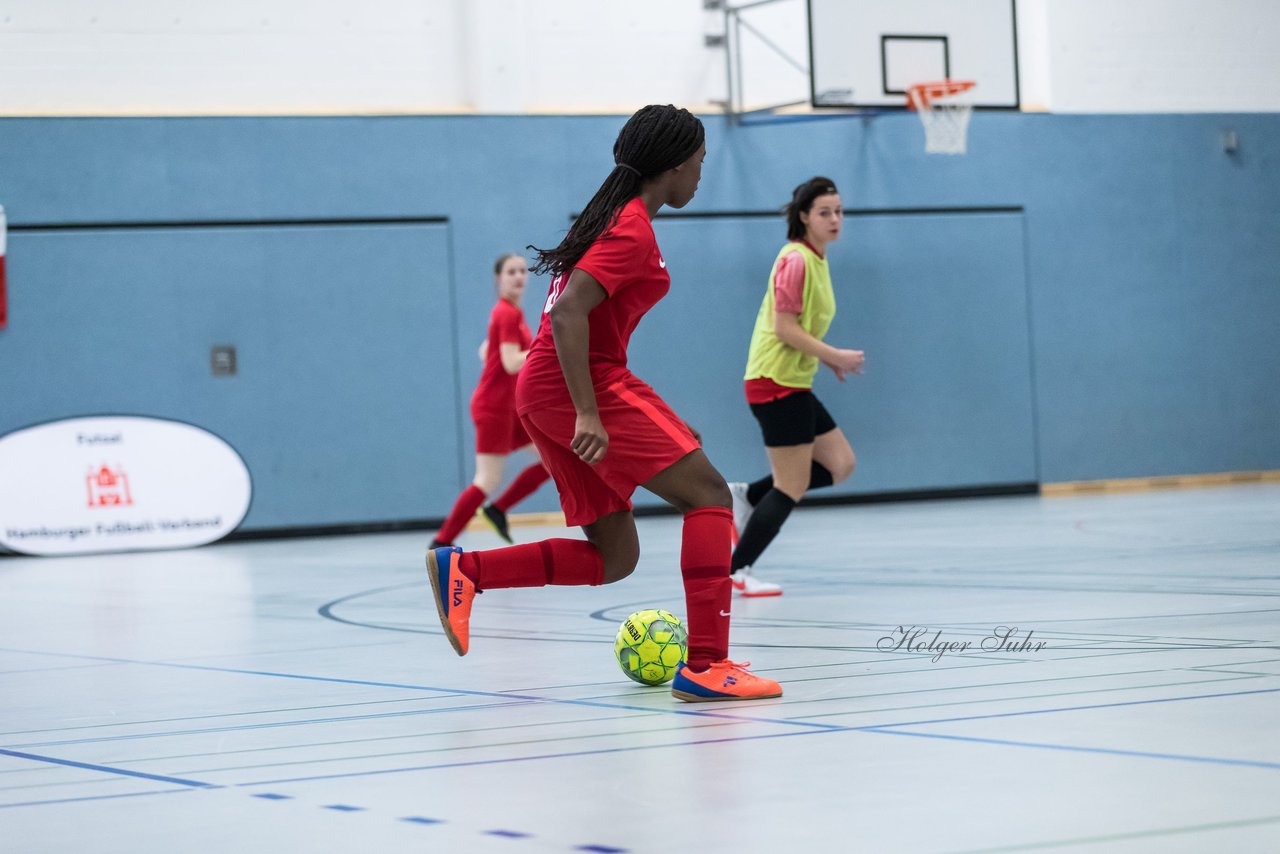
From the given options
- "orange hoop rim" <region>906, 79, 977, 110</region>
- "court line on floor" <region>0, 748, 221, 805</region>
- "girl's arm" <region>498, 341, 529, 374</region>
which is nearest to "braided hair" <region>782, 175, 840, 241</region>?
"girl's arm" <region>498, 341, 529, 374</region>

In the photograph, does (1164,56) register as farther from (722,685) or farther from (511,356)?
(722,685)

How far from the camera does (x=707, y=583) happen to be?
3.79m

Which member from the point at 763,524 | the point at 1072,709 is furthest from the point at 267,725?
the point at 763,524

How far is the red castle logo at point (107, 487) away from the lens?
489 inches

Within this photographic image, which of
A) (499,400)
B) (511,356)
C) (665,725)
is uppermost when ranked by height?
(511,356)

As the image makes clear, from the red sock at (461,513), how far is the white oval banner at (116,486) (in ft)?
13.7

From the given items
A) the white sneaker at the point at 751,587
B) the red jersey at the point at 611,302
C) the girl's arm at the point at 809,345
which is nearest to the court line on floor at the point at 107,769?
the red jersey at the point at 611,302

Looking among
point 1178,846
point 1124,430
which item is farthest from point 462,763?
point 1124,430

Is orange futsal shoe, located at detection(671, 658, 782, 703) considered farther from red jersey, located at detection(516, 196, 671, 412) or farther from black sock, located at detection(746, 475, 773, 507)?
black sock, located at detection(746, 475, 773, 507)

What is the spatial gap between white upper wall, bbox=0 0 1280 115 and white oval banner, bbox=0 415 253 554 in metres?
2.39

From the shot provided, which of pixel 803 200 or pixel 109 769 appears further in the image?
pixel 803 200

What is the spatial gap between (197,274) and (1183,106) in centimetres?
879

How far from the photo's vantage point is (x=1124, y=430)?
49.0ft
